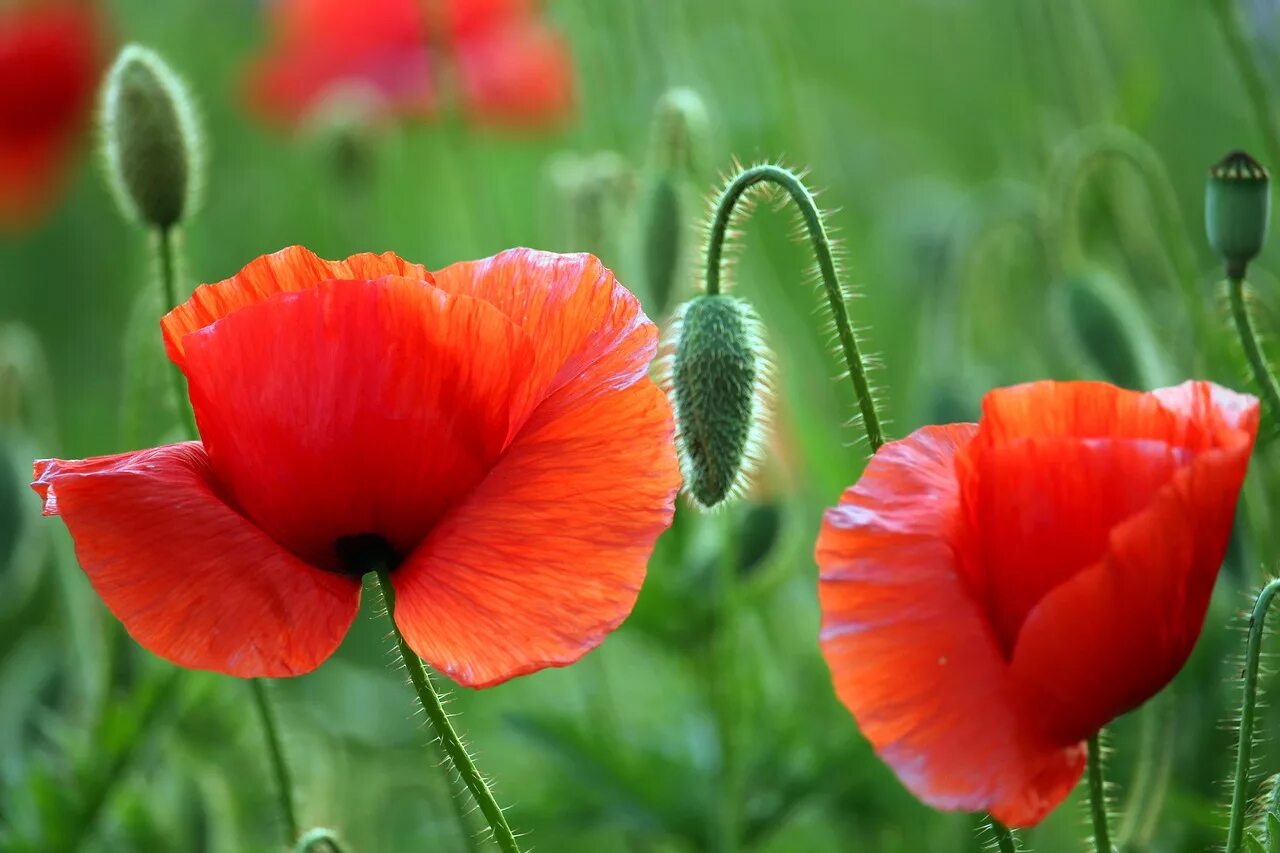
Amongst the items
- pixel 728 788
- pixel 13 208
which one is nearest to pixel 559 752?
pixel 728 788

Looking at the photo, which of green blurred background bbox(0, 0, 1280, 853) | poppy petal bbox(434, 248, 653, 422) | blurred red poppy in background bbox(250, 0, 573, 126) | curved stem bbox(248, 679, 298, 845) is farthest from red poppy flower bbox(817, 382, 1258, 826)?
blurred red poppy in background bbox(250, 0, 573, 126)

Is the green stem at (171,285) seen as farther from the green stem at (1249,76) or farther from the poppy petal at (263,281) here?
the green stem at (1249,76)

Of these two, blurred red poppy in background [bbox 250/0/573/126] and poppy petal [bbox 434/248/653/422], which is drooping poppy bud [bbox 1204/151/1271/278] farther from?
blurred red poppy in background [bbox 250/0/573/126]

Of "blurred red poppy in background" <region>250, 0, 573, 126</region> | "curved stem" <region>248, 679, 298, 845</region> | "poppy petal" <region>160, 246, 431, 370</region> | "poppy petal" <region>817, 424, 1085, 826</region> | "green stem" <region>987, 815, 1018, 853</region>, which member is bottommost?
"green stem" <region>987, 815, 1018, 853</region>

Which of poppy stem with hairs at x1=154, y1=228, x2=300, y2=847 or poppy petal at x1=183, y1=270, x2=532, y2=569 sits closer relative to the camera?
poppy petal at x1=183, y1=270, x2=532, y2=569

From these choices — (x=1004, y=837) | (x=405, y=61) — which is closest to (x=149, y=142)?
(x=1004, y=837)

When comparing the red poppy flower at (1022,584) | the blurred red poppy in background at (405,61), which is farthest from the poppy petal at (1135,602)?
the blurred red poppy in background at (405,61)

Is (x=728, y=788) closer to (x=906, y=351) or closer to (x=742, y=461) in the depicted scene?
(x=742, y=461)

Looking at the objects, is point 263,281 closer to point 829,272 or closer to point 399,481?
point 399,481
